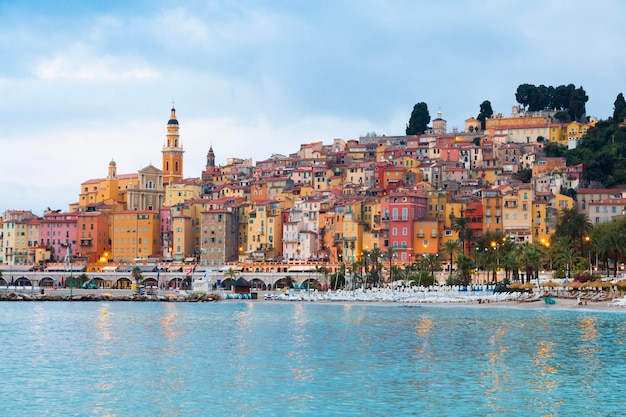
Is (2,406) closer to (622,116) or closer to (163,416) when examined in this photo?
(163,416)

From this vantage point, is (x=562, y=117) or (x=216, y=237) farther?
(x=562, y=117)

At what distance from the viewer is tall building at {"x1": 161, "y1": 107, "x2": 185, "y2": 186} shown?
136 m

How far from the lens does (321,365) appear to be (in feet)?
121

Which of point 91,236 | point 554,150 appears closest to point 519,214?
point 554,150

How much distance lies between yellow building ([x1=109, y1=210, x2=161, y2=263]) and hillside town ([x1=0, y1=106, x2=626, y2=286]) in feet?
0.39

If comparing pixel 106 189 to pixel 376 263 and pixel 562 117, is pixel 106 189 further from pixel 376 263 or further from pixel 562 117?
pixel 562 117

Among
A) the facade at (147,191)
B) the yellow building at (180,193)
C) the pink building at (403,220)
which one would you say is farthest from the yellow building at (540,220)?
the facade at (147,191)

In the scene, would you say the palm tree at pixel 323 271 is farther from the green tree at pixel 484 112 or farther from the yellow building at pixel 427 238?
the green tree at pixel 484 112

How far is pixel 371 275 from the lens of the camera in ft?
302

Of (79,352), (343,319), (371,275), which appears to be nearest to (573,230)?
(371,275)

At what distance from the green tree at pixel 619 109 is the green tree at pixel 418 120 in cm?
2809

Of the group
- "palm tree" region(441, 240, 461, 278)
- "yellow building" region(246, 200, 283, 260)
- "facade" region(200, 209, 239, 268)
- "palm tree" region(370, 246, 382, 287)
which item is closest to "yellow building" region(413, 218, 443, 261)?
"palm tree" region(370, 246, 382, 287)

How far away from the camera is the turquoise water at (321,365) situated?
28391mm

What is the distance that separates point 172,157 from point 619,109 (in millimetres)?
59574
